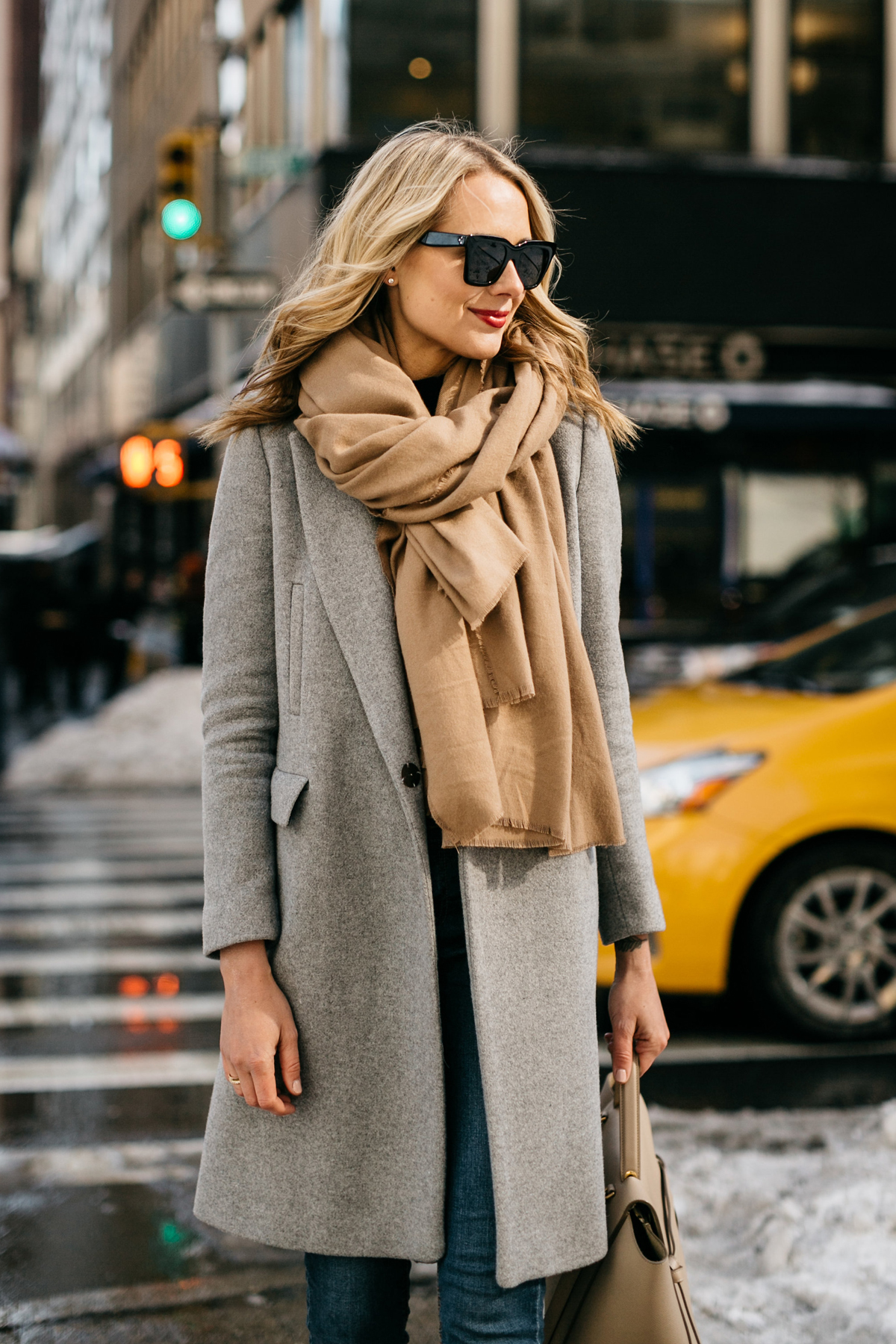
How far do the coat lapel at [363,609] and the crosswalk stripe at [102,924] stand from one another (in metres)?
5.75

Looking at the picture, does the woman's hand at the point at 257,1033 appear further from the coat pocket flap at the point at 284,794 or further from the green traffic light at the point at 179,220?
the green traffic light at the point at 179,220

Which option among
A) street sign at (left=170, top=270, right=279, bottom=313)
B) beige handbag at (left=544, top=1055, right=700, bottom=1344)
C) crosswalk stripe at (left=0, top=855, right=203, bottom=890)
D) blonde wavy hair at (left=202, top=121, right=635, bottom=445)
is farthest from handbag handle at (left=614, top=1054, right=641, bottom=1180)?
street sign at (left=170, top=270, right=279, bottom=313)

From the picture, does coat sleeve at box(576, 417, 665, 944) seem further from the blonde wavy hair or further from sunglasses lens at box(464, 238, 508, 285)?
sunglasses lens at box(464, 238, 508, 285)

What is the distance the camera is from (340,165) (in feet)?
60.7

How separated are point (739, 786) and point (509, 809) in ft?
11.9

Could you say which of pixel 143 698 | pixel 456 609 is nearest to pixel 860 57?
pixel 143 698

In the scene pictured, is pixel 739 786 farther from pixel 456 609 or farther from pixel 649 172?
pixel 649 172

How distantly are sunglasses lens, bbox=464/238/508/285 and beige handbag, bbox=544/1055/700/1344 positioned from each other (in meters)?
1.22

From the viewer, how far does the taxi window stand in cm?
617

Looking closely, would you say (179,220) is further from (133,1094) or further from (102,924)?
(133,1094)

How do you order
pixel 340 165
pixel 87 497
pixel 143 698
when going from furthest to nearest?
pixel 87 497
pixel 340 165
pixel 143 698

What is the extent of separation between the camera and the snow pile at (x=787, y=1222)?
339 centimetres

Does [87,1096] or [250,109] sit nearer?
[87,1096]

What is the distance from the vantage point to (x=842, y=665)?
649 cm
